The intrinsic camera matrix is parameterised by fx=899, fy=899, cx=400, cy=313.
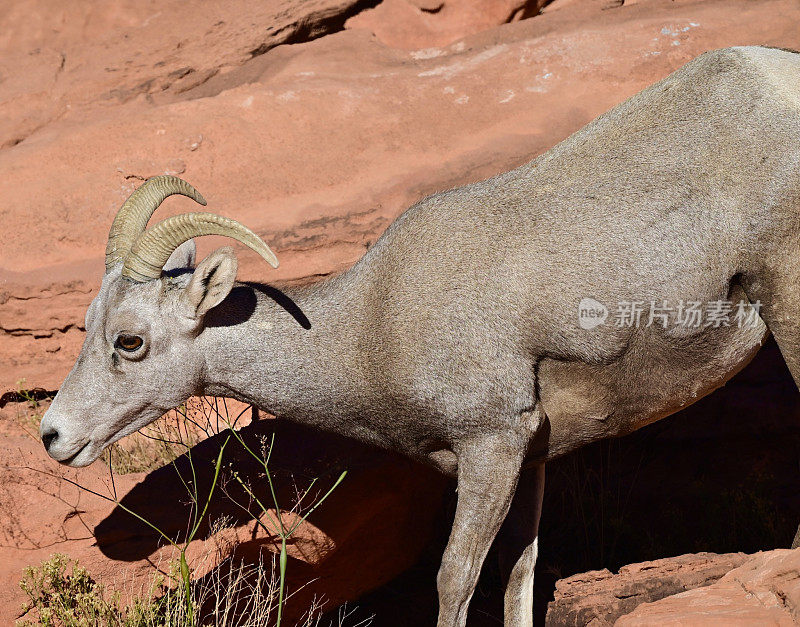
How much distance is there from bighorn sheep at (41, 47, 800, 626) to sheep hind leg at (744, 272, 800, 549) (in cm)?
1

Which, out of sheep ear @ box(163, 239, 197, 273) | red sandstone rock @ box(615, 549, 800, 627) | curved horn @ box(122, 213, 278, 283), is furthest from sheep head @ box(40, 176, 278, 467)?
red sandstone rock @ box(615, 549, 800, 627)

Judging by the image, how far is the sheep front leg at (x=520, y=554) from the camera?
5.33 m

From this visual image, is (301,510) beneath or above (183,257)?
beneath

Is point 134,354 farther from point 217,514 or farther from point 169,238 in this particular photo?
point 217,514

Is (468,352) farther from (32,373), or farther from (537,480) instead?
(32,373)

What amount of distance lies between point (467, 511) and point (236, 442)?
200 centimetres

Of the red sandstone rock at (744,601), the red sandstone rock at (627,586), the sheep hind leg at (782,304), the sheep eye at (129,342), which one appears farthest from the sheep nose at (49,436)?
the sheep hind leg at (782,304)

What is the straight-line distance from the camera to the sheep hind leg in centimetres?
Result: 441

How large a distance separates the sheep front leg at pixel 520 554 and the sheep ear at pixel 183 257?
93.1 inches

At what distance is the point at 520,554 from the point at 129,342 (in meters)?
2.58

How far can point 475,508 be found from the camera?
4.46 meters

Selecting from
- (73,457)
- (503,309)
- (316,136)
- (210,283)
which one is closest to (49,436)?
(73,457)

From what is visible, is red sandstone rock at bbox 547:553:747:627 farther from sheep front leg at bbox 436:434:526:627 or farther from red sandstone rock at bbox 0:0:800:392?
red sandstone rock at bbox 0:0:800:392

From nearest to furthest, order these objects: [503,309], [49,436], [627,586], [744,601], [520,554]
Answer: [744,601] → [503,309] → [49,436] → [627,586] → [520,554]
